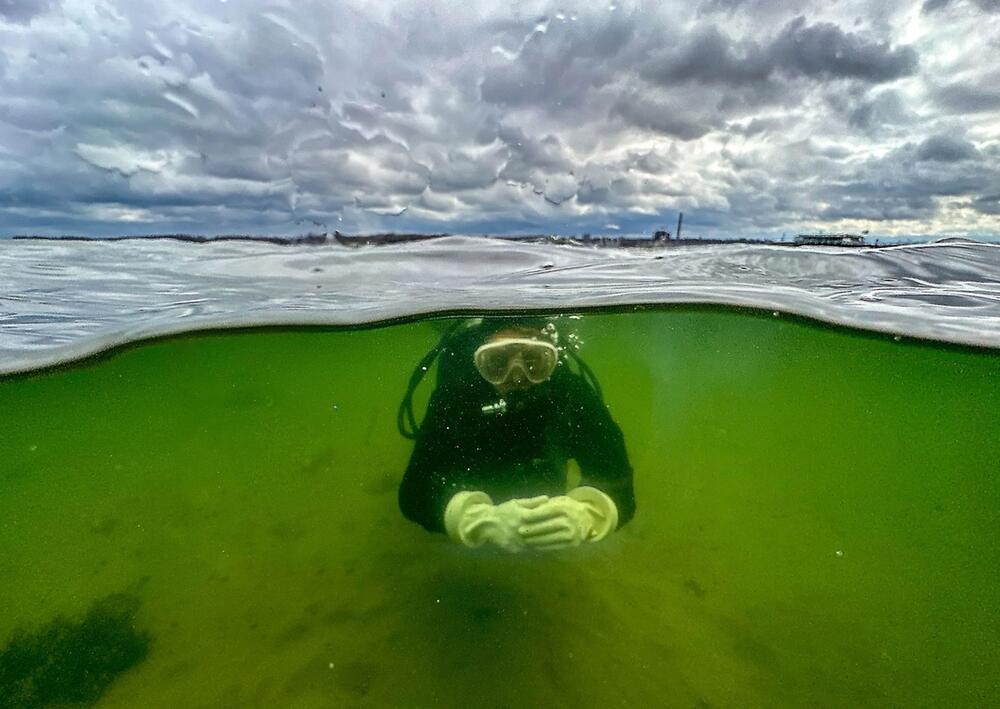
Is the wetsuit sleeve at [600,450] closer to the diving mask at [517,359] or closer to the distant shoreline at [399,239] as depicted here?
the diving mask at [517,359]

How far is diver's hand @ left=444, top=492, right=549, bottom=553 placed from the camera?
5.81 m

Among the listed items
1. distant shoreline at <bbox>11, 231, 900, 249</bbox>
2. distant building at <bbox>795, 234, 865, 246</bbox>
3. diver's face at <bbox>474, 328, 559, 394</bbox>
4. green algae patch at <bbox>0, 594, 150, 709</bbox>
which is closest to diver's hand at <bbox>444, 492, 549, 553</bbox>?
diver's face at <bbox>474, 328, 559, 394</bbox>

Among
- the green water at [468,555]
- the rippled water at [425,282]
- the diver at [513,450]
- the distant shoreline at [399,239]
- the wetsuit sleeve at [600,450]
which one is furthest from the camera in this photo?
the rippled water at [425,282]

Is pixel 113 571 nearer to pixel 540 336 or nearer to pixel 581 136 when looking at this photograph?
pixel 540 336

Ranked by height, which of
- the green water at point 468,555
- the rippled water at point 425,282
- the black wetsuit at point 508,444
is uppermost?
the rippled water at point 425,282

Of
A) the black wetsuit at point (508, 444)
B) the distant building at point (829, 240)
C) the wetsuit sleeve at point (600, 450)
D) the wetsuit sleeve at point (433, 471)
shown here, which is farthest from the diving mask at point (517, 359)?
the distant building at point (829, 240)

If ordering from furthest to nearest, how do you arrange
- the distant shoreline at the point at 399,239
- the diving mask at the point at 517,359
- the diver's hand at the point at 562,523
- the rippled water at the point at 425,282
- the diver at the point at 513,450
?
the rippled water at the point at 425,282
the distant shoreline at the point at 399,239
the diving mask at the point at 517,359
the diver at the point at 513,450
the diver's hand at the point at 562,523

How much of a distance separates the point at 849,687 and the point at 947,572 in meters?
6.32

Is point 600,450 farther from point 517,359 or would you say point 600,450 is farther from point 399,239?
point 399,239

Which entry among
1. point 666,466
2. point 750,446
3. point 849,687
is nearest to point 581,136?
point 849,687

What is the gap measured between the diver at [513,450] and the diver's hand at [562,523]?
0.5 inches

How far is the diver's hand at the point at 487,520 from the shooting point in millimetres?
5809

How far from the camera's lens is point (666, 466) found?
19281 mm

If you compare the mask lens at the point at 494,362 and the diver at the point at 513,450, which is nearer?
the diver at the point at 513,450
